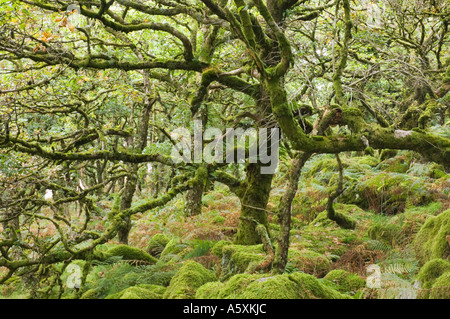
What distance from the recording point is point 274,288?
3.43 metres

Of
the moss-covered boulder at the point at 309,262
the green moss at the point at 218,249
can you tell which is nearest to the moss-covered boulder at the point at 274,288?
the moss-covered boulder at the point at 309,262

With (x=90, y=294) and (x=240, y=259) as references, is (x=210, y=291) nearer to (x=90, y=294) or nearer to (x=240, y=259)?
(x=240, y=259)

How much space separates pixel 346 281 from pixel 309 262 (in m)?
0.93

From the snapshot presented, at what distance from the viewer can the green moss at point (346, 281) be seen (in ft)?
16.0

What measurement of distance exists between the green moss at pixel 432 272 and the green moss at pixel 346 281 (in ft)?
2.67

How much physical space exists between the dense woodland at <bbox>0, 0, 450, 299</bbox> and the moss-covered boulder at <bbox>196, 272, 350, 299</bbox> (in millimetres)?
17

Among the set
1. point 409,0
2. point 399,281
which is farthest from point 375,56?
point 399,281

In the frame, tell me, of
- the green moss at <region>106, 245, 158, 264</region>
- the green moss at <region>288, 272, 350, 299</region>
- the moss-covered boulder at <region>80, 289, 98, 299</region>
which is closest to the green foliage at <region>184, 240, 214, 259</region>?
the green moss at <region>106, 245, 158, 264</region>

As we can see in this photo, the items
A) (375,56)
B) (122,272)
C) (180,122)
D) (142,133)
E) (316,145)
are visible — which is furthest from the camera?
(375,56)

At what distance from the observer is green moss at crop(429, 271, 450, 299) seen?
3.73 m

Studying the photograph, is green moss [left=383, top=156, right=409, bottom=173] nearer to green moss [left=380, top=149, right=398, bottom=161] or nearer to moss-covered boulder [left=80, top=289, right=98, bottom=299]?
green moss [left=380, top=149, right=398, bottom=161]
